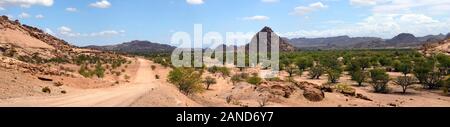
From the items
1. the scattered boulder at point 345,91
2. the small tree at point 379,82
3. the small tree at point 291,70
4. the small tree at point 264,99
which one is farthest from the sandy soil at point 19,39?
the small tree at point 264,99

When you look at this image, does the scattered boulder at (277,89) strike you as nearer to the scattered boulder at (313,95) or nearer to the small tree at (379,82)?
the scattered boulder at (313,95)

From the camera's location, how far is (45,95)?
2712 centimetres

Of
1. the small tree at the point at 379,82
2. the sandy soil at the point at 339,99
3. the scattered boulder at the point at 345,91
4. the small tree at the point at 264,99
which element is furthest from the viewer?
the small tree at the point at 379,82

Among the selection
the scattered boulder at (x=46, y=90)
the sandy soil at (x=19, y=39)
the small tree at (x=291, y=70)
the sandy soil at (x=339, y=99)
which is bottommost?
the sandy soil at (x=339, y=99)

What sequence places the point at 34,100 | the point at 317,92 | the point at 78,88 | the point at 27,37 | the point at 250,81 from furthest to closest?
the point at 27,37 → the point at 250,81 → the point at 317,92 → the point at 78,88 → the point at 34,100

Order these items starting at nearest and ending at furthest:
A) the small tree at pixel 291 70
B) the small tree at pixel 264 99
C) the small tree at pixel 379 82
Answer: the small tree at pixel 264 99 → the small tree at pixel 379 82 → the small tree at pixel 291 70

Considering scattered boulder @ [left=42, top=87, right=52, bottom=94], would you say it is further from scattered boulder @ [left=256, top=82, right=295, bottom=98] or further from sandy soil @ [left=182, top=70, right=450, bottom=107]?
scattered boulder @ [left=256, top=82, right=295, bottom=98]

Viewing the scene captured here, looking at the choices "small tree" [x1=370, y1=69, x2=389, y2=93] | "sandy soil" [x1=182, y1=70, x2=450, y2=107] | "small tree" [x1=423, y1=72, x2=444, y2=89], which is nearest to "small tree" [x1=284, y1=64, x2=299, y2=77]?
"small tree" [x1=370, y1=69, x2=389, y2=93]

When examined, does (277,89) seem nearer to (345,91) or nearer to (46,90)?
(345,91)

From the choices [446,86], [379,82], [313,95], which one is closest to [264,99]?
[313,95]
